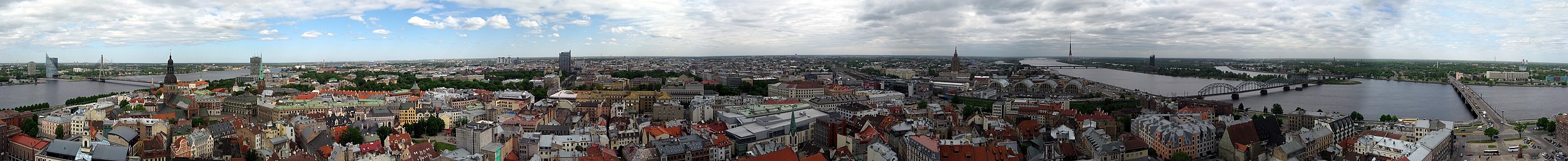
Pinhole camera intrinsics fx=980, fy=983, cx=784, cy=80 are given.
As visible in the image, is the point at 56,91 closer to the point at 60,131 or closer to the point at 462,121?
the point at 60,131

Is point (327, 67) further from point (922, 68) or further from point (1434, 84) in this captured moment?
point (1434, 84)

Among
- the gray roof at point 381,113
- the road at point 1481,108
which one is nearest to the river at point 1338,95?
the road at point 1481,108

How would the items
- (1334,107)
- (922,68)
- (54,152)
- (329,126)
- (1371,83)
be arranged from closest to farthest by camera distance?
(54,152) < (329,126) < (1334,107) < (1371,83) < (922,68)

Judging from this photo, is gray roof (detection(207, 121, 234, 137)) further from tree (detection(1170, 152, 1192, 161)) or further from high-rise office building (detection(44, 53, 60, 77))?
high-rise office building (detection(44, 53, 60, 77))

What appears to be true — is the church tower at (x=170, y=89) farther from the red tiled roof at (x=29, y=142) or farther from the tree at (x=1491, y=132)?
the tree at (x=1491, y=132)

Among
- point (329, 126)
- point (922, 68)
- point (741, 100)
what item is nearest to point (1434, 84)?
point (922, 68)
